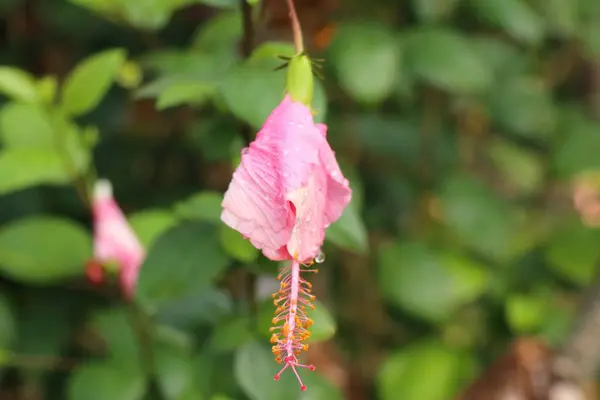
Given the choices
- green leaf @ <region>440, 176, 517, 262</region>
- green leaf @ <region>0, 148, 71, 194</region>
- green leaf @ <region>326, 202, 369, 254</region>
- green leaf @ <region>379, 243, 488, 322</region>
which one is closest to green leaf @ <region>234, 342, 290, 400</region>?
green leaf @ <region>326, 202, 369, 254</region>

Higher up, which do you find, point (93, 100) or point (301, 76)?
point (93, 100)

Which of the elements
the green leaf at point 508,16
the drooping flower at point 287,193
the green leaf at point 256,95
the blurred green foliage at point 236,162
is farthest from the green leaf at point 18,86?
the green leaf at point 508,16

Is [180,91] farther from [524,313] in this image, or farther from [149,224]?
[524,313]

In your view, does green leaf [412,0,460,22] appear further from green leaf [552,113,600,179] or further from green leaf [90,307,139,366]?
green leaf [90,307,139,366]

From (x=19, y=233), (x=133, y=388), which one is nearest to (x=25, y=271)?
(x=19, y=233)

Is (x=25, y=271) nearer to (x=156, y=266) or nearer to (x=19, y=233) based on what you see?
(x=19, y=233)
